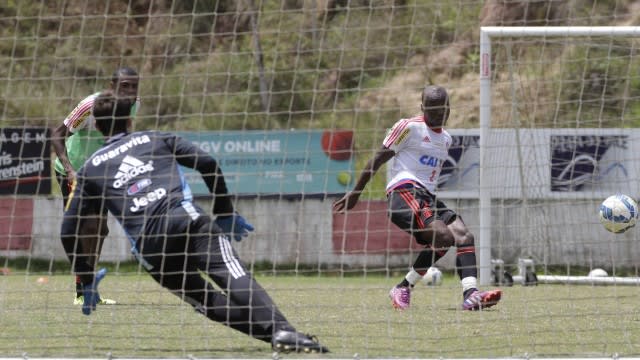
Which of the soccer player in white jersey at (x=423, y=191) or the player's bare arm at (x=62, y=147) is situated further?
the player's bare arm at (x=62, y=147)

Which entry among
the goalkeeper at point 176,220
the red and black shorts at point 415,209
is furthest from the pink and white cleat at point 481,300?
the goalkeeper at point 176,220

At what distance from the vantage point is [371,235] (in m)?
16.7

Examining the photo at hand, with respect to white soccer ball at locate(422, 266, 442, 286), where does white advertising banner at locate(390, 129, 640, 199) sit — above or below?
above

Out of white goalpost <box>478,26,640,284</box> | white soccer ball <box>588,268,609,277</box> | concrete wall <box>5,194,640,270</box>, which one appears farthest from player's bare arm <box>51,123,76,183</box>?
white soccer ball <box>588,268,609,277</box>

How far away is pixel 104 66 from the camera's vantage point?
2523 centimetres

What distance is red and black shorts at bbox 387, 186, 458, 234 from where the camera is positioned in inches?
378

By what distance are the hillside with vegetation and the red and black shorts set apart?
10.1 feet

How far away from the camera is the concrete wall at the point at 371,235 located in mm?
14461

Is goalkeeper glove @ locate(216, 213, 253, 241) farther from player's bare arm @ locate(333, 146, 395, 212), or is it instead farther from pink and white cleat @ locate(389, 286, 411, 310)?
pink and white cleat @ locate(389, 286, 411, 310)

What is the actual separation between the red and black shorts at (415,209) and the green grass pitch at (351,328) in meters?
0.76

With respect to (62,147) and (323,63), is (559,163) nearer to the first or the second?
(323,63)

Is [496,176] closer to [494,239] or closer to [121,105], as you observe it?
[494,239]

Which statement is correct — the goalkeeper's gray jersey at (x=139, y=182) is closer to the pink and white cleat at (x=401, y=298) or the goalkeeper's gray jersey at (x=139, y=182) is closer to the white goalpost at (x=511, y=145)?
the pink and white cleat at (x=401, y=298)

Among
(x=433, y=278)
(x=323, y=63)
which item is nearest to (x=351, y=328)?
(x=433, y=278)
